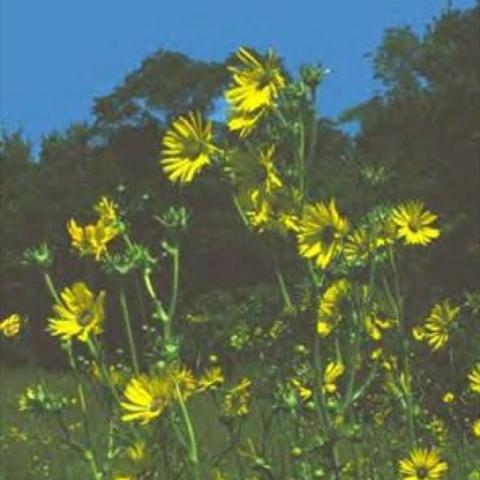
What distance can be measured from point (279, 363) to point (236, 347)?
45 cm

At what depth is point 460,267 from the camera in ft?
101

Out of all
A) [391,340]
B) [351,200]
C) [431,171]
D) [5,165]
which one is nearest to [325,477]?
[391,340]

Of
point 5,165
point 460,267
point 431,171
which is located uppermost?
point 5,165

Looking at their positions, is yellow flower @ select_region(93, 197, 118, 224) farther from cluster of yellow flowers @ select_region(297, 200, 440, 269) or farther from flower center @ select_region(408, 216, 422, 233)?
flower center @ select_region(408, 216, 422, 233)

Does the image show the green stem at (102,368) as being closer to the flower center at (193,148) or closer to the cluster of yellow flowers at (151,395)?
the cluster of yellow flowers at (151,395)

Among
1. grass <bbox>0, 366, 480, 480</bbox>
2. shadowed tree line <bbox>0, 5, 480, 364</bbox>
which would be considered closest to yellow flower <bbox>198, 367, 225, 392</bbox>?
grass <bbox>0, 366, 480, 480</bbox>

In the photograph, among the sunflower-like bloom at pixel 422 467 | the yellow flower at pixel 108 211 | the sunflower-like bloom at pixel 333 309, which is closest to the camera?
the sunflower-like bloom at pixel 333 309

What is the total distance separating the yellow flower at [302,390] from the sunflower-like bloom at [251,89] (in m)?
0.69

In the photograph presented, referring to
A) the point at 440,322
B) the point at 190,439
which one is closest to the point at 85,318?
the point at 190,439

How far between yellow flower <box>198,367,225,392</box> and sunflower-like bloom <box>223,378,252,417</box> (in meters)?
0.06

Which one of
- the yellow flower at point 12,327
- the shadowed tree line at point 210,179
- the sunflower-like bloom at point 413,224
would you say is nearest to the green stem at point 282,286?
the sunflower-like bloom at point 413,224

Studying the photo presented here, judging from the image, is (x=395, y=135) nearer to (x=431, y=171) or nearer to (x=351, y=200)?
(x=431, y=171)

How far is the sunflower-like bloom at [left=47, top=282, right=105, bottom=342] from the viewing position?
358 centimetres

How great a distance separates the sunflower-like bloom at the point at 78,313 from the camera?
358 cm
